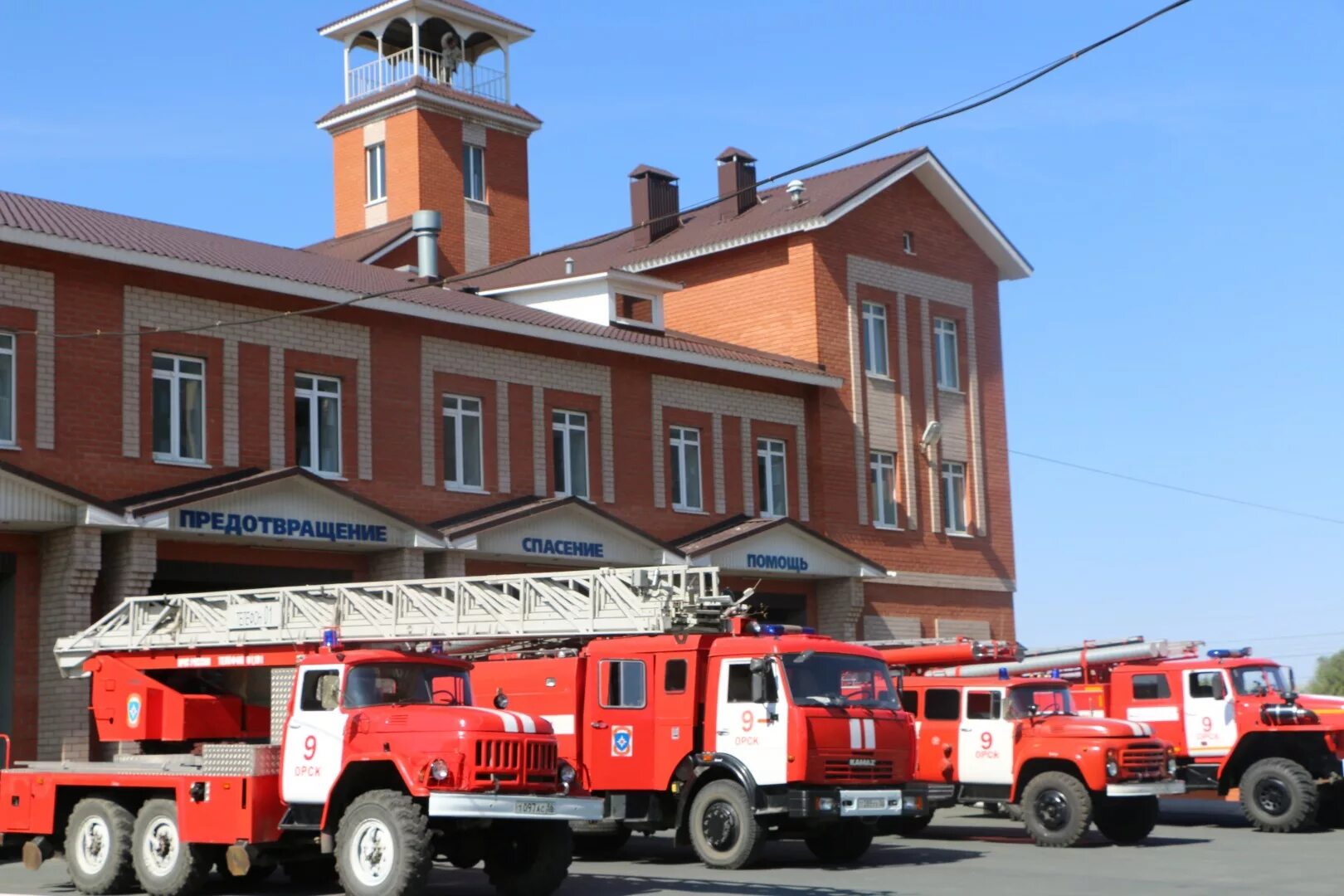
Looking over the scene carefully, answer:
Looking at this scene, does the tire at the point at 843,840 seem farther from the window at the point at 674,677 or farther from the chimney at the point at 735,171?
the chimney at the point at 735,171

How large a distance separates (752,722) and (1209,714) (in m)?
8.56

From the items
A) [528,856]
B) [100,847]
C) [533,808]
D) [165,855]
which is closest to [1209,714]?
[528,856]

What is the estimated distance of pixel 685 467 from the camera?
120 ft

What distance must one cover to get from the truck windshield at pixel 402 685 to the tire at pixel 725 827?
3.47 m

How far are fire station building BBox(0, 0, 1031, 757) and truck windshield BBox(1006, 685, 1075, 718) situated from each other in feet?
24.3

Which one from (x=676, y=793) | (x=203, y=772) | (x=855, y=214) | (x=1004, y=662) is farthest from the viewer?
(x=855, y=214)

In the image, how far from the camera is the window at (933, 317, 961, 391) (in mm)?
42531

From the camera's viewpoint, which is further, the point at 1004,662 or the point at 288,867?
the point at 1004,662

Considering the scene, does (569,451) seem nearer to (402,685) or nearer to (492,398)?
(492,398)

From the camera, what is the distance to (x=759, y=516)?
37.7m

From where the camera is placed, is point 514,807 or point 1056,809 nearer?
point 514,807

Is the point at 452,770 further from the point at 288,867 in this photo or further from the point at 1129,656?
the point at 1129,656

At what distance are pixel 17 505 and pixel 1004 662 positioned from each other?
14.2m

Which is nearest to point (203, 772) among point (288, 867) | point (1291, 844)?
point (288, 867)
